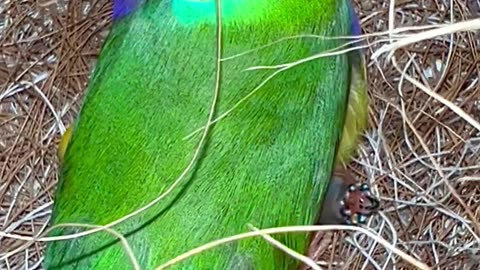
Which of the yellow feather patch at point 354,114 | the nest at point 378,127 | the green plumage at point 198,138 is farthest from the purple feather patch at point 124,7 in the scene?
the yellow feather patch at point 354,114

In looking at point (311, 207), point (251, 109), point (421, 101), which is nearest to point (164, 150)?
point (251, 109)

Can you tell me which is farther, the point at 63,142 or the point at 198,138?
the point at 63,142

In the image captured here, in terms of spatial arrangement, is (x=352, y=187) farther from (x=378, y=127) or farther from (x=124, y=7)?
(x=124, y=7)

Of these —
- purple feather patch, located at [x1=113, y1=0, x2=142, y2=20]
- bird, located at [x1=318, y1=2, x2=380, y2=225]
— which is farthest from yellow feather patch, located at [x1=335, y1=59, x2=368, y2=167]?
purple feather patch, located at [x1=113, y1=0, x2=142, y2=20]

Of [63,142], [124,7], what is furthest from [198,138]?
[63,142]

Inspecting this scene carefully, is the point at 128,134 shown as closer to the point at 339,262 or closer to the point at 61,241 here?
the point at 61,241
